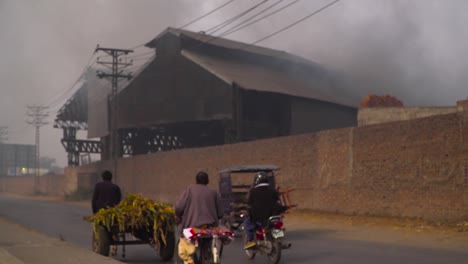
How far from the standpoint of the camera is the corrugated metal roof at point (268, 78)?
133 feet

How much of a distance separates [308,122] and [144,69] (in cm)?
1335

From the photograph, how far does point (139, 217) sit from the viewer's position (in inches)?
430

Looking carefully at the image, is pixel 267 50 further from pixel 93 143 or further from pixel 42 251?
pixel 42 251

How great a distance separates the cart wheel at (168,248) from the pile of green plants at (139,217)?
173 millimetres

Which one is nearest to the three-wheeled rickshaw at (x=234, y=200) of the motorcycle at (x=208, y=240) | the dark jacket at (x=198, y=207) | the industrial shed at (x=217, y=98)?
the motorcycle at (x=208, y=240)

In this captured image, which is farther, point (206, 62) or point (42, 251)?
point (206, 62)

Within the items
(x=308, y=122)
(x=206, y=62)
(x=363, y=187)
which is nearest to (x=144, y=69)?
(x=206, y=62)

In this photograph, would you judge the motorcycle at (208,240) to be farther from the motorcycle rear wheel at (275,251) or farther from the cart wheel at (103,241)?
the cart wheel at (103,241)

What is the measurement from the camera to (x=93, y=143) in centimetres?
6594

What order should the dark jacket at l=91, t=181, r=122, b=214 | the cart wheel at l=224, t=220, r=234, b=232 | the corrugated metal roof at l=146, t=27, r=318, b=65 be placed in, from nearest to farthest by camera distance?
1. the dark jacket at l=91, t=181, r=122, b=214
2. the cart wheel at l=224, t=220, r=234, b=232
3. the corrugated metal roof at l=146, t=27, r=318, b=65

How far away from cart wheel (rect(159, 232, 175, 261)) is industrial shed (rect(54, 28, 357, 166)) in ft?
87.6

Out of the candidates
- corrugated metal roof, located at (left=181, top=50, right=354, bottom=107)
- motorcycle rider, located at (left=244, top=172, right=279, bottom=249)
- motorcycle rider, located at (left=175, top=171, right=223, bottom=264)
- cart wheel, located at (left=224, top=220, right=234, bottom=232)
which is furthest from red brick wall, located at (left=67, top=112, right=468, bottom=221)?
motorcycle rider, located at (left=175, top=171, right=223, bottom=264)

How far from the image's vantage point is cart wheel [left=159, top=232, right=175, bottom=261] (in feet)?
37.2

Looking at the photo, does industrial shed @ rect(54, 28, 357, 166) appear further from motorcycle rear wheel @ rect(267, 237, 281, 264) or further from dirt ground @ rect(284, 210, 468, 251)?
motorcycle rear wheel @ rect(267, 237, 281, 264)
